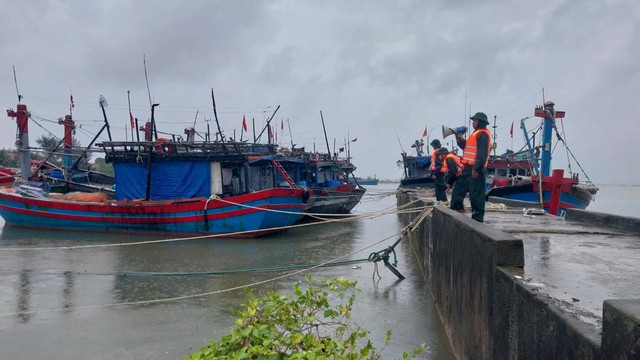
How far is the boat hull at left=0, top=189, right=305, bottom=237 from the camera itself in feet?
49.8

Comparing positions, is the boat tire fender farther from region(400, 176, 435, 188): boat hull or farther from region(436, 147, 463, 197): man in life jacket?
region(400, 176, 435, 188): boat hull

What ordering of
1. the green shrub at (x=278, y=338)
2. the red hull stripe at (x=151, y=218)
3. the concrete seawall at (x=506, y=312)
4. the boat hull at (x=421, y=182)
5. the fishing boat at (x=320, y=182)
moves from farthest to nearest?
1. the boat hull at (x=421, y=182)
2. the fishing boat at (x=320, y=182)
3. the red hull stripe at (x=151, y=218)
4. the green shrub at (x=278, y=338)
5. the concrete seawall at (x=506, y=312)

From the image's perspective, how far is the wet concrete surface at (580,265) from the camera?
2996 millimetres

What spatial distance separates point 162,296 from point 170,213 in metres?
8.08

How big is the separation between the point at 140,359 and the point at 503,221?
18.6ft

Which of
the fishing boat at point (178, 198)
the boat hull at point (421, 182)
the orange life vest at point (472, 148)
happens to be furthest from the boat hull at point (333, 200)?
the orange life vest at point (472, 148)

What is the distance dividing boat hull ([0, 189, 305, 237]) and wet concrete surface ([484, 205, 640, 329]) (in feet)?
27.9

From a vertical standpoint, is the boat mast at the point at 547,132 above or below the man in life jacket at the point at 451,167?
above

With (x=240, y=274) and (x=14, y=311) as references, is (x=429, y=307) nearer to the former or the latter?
(x=240, y=274)

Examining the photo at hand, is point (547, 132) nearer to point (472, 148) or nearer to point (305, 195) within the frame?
point (305, 195)

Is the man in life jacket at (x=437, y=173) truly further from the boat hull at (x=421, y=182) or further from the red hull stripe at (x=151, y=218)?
the boat hull at (x=421, y=182)

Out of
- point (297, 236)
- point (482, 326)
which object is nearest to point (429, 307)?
point (482, 326)

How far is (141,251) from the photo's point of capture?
13.1m

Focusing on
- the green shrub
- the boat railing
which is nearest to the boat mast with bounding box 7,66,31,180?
the boat railing
